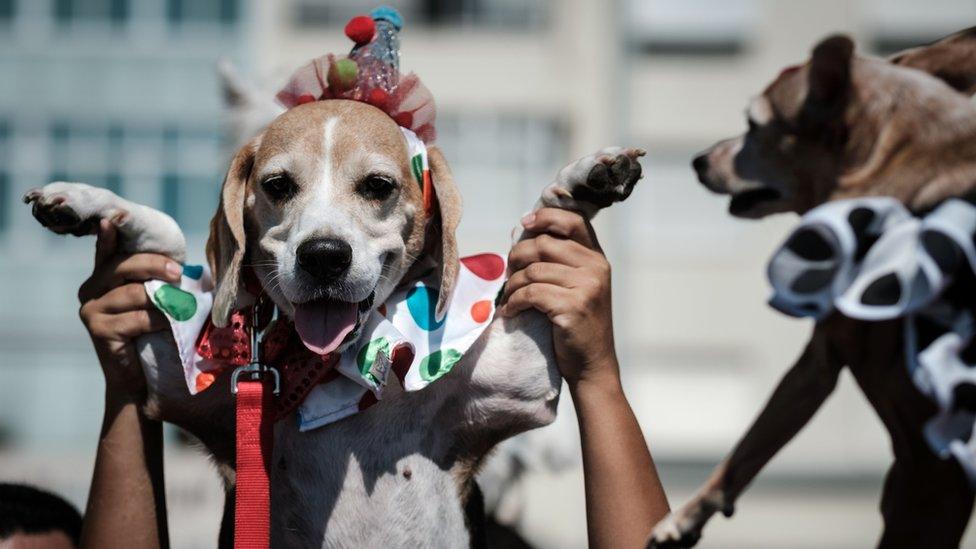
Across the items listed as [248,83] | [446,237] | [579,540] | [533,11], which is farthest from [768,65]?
[446,237]

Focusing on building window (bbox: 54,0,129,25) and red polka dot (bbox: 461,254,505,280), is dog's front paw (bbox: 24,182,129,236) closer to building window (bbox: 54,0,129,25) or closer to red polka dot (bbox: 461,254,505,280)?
red polka dot (bbox: 461,254,505,280)

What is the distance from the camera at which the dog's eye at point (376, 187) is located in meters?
2.79

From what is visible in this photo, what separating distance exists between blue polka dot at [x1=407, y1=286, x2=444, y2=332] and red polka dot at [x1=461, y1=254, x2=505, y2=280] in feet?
0.39

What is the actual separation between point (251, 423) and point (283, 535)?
31cm

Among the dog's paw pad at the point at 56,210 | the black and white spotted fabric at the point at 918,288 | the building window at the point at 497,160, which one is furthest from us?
the building window at the point at 497,160

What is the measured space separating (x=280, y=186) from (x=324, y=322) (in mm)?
339

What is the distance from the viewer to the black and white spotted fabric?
1827mm

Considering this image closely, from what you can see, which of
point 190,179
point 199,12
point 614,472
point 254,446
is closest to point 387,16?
point 254,446

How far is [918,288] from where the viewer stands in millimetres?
1846

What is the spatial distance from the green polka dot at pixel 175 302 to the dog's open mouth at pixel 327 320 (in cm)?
25

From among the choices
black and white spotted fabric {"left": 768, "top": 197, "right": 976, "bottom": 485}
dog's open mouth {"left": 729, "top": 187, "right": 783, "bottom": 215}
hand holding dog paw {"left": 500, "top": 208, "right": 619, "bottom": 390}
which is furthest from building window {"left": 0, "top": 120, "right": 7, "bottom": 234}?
black and white spotted fabric {"left": 768, "top": 197, "right": 976, "bottom": 485}

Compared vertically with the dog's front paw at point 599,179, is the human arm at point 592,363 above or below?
below

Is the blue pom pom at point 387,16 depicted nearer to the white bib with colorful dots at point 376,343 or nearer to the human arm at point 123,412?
the white bib with colorful dots at point 376,343

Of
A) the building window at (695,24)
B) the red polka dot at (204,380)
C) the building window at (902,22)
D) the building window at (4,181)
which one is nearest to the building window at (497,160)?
the building window at (695,24)
